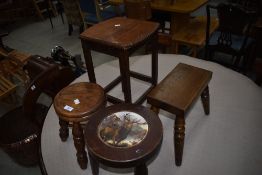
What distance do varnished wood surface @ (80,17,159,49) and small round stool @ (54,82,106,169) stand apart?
0.34 m

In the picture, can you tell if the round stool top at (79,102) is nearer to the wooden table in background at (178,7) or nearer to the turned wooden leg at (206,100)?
the turned wooden leg at (206,100)

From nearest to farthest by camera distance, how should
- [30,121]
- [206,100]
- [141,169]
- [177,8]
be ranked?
[141,169] → [206,100] → [30,121] → [177,8]

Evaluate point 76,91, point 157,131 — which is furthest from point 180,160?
point 76,91

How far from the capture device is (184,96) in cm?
145

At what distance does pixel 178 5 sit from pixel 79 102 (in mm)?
2003

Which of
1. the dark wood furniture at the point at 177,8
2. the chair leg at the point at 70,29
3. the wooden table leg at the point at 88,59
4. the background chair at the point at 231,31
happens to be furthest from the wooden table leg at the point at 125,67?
the chair leg at the point at 70,29

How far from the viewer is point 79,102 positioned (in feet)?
4.86

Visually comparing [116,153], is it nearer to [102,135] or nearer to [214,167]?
[102,135]

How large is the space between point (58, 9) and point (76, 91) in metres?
4.42

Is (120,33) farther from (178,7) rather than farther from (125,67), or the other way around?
(178,7)

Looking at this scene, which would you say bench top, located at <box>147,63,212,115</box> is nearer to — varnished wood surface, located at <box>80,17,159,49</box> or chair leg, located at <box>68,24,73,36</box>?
varnished wood surface, located at <box>80,17,159,49</box>

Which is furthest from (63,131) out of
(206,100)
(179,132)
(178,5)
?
(178,5)

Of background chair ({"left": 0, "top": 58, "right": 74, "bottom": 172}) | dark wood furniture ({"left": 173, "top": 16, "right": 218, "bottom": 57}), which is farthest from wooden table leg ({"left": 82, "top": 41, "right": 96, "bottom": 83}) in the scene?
dark wood furniture ({"left": 173, "top": 16, "right": 218, "bottom": 57})

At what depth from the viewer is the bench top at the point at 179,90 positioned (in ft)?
4.57
